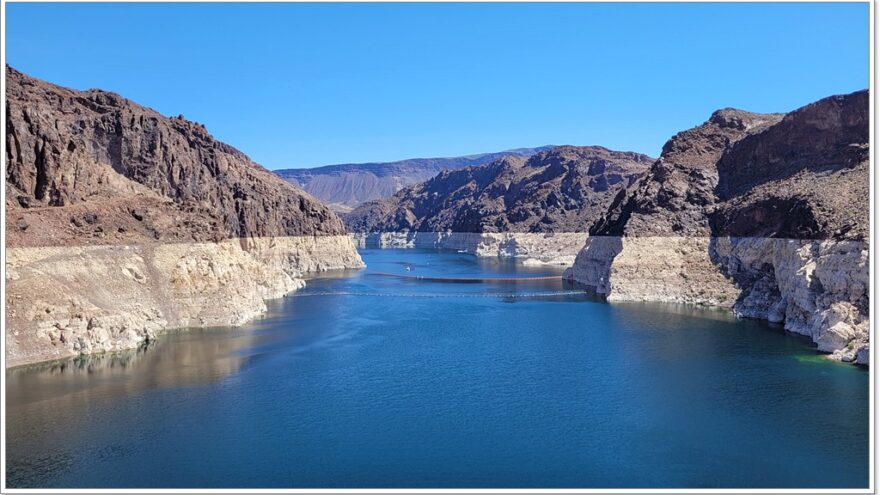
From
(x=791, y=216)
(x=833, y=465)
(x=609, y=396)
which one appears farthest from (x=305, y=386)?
(x=791, y=216)

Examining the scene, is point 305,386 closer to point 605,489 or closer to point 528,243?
point 605,489

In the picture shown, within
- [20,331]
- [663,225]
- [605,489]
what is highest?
[663,225]

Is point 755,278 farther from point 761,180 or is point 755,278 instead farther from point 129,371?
point 129,371

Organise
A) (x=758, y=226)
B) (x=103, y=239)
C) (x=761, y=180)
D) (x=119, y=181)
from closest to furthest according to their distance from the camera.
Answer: (x=103, y=239)
(x=758, y=226)
(x=119, y=181)
(x=761, y=180)

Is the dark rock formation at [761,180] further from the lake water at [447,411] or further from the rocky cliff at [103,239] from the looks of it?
the rocky cliff at [103,239]

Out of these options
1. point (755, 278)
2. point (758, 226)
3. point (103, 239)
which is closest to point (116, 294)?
point (103, 239)

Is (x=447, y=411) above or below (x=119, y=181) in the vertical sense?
below

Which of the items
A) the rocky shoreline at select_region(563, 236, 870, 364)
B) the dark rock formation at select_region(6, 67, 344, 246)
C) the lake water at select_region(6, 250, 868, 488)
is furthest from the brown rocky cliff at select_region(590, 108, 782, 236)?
the dark rock formation at select_region(6, 67, 344, 246)

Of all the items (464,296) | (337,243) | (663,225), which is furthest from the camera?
(337,243)
